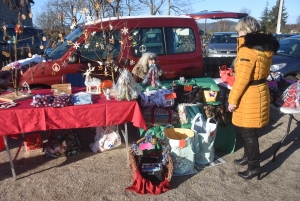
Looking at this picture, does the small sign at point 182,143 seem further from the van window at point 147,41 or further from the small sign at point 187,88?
the van window at point 147,41

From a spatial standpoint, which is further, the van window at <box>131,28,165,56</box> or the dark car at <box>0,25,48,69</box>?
the van window at <box>131,28,165,56</box>

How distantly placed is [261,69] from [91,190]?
2379 millimetres

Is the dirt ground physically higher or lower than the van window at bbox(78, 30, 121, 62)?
lower

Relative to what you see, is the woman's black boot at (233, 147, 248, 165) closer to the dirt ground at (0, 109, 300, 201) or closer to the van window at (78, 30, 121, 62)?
the dirt ground at (0, 109, 300, 201)

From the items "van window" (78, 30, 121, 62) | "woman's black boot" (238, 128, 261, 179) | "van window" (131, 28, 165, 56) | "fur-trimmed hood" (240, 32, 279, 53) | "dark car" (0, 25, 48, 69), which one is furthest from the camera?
"van window" (131, 28, 165, 56)

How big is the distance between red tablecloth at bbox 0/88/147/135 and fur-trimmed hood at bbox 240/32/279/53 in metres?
1.47

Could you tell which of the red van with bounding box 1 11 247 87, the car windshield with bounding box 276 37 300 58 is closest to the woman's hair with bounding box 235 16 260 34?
the red van with bounding box 1 11 247 87

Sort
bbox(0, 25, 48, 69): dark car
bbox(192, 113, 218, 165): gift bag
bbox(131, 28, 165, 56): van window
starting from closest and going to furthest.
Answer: bbox(0, 25, 48, 69): dark car
bbox(192, 113, 218, 165): gift bag
bbox(131, 28, 165, 56): van window

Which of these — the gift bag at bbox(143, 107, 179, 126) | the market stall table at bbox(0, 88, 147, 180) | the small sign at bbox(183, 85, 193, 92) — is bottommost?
the gift bag at bbox(143, 107, 179, 126)

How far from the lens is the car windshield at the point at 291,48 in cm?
685

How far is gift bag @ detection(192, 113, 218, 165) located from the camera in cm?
336

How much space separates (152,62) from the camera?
4230mm

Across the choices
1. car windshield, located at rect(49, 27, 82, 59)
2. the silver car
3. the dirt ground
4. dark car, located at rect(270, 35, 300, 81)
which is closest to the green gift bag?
the dirt ground

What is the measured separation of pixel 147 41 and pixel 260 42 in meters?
2.59
